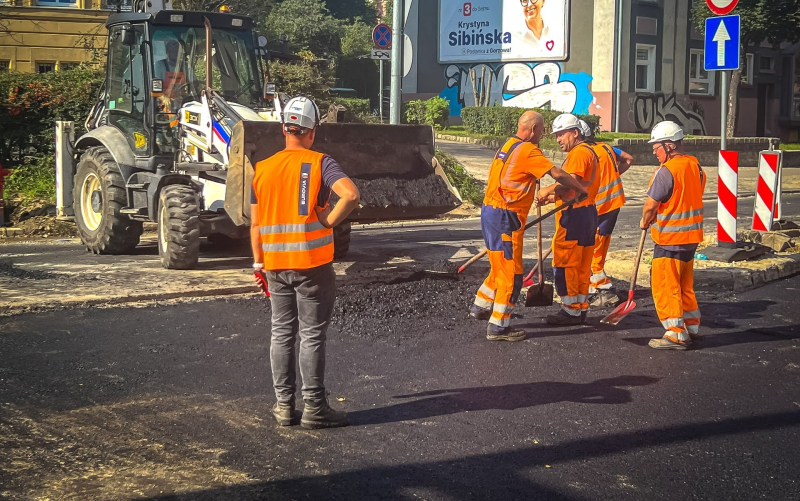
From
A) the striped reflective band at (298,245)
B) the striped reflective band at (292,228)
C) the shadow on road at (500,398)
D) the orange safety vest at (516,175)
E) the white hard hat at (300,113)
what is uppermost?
the white hard hat at (300,113)

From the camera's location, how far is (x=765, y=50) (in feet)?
121

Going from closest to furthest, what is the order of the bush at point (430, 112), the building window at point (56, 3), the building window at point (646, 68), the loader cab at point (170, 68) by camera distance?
the loader cab at point (170, 68) < the building window at point (56, 3) < the building window at point (646, 68) < the bush at point (430, 112)

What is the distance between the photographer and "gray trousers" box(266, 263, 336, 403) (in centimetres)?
535

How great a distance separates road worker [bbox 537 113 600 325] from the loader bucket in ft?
8.71

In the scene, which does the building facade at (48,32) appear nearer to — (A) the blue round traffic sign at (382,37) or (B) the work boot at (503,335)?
(A) the blue round traffic sign at (382,37)

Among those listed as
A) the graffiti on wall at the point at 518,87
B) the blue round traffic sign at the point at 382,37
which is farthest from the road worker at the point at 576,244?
the graffiti on wall at the point at 518,87

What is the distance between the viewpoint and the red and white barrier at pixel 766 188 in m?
12.4

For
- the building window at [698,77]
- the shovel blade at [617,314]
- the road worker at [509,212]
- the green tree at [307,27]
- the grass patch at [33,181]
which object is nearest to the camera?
the road worker at [509,212]

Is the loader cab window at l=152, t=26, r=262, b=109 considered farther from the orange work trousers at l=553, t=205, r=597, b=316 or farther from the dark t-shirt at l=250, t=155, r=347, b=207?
the dark t-shirt at l=250, t=155, r=347, b=207

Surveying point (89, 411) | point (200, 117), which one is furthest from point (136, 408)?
point (200, 117)

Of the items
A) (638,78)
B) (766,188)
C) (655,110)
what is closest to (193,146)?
(766,188)

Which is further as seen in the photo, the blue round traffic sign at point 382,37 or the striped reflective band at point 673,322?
the blue round traffic sign at point 382,37

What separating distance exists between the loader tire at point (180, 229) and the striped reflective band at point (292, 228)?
5209 millimetres

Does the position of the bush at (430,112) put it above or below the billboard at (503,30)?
below
